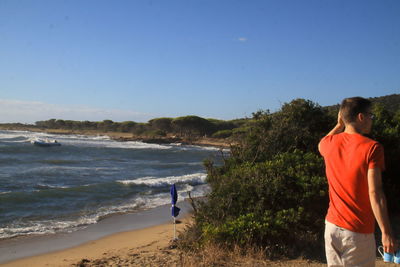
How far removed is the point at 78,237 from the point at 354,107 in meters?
8.12

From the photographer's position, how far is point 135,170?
23.5 m

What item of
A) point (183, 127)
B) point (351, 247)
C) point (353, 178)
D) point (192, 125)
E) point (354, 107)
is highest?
point (192, 125)

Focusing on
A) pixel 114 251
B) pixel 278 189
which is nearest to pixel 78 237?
pixel 114 251

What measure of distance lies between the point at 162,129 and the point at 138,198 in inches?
2413

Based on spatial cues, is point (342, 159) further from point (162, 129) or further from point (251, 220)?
point (162, 129)

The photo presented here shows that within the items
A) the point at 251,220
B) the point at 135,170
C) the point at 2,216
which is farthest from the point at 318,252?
the point at 135,170

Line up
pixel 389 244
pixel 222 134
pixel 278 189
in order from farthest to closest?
pixel 222 134
pixel 278 189
pixel 389 244

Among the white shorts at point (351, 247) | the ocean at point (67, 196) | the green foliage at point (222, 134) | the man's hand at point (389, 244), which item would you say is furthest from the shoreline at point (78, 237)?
the green foliage at point (222, 134)

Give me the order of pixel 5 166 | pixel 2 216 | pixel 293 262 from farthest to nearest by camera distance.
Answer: pixel 5 166 < pixel 2 216 < pixel 293 262

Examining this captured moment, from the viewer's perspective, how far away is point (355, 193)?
2.44 m

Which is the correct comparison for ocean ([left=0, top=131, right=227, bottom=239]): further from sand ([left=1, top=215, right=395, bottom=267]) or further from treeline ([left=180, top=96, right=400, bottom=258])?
sand ([left=1, top=215, right=395, bottom=267])

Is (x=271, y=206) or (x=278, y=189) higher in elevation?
(x=278, y=189)

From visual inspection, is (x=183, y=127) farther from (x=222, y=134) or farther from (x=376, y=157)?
(x=376, y=157)

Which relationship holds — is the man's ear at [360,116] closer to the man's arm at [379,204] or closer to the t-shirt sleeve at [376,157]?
the t-shirt sleeve at [376,157]
